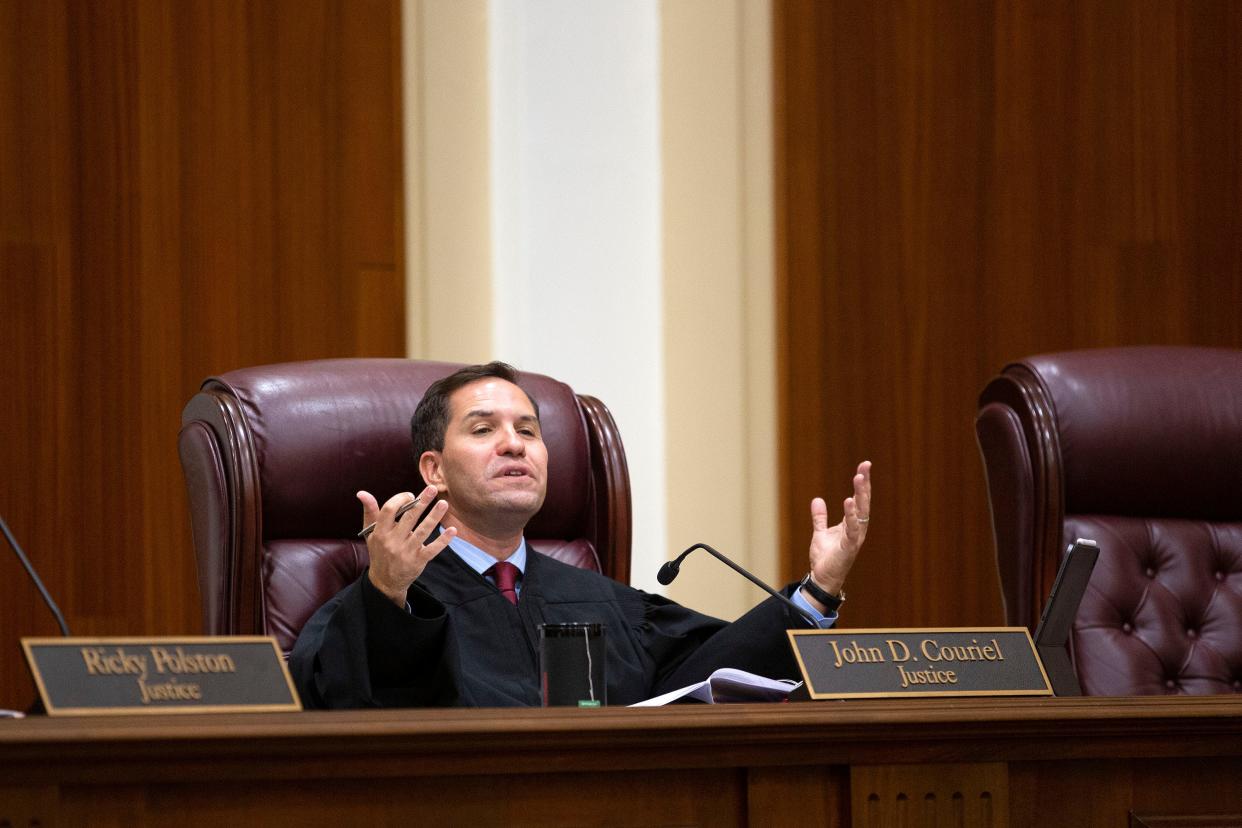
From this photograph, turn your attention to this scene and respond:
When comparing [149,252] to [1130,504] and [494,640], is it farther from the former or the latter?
[1130,504]

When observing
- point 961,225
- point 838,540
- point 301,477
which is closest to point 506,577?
point 301,477

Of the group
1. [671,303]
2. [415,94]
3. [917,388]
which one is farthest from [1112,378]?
[415,94]

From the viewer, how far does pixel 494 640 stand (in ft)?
7.21

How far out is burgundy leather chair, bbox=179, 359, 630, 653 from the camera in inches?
84.5

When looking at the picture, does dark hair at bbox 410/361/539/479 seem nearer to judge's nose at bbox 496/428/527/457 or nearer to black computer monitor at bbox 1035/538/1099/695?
judge's nose at bbox 496/428/527/457

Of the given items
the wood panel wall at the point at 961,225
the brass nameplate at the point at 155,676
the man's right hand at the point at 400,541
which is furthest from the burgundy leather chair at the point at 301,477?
the wood panel wall at the point at 961,225

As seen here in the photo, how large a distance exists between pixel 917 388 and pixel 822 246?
377 millimetres

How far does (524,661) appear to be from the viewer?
7.16ft

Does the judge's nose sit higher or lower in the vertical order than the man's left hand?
higher

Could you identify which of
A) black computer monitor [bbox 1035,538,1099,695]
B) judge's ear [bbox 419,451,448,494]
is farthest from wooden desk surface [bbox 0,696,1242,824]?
judge's ear [bbox 419,451,448,494]

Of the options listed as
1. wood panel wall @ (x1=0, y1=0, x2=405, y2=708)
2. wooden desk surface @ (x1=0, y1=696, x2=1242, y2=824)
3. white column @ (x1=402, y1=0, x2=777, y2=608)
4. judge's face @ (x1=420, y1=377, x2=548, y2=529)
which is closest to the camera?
wooden desk surface @ (x1=0, y1=696, x2=1242, y2=824)

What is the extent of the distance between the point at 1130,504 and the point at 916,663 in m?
1.07

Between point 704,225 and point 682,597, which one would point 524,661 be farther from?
point 704,225

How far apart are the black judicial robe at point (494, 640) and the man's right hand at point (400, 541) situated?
4 cm
